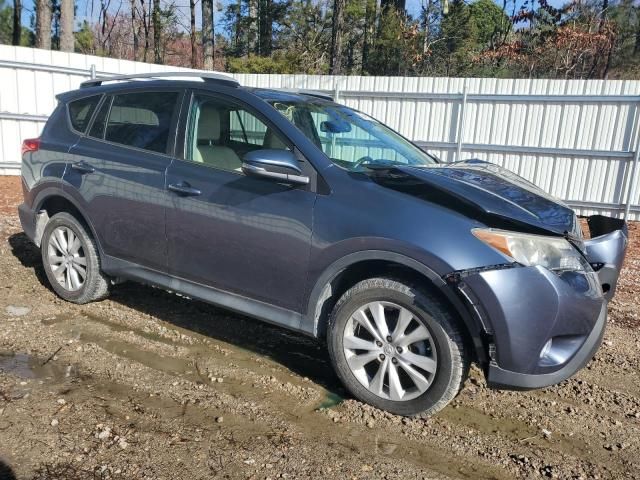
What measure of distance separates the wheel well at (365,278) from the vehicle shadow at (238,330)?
413 millimetres

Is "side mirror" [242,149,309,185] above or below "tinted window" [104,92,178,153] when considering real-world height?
below

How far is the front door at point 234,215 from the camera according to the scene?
330 centimetres

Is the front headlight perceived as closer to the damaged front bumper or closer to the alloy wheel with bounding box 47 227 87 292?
the damaged front bumper

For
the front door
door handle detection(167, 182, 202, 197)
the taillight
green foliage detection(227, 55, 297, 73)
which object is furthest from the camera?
green foliage detection(227, 55, 297, 73)

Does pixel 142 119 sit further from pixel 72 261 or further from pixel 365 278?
pixel 365 278

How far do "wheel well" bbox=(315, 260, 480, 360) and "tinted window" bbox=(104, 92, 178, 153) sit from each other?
64.4 inches

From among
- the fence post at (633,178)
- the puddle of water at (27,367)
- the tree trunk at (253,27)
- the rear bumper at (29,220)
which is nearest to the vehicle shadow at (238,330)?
the rear bumper at (29,220)

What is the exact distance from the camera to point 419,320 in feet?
9.64

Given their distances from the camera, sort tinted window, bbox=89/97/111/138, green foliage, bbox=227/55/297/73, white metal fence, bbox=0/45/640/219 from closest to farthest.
Answer: tinted window, bbox=89/97/111/138
white metal fence, bbox=0/45/640/219
green foliage, bbox=227/55/297/73

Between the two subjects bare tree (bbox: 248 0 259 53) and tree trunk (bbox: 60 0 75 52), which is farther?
bare tree (bbox: 248 0 259 53)

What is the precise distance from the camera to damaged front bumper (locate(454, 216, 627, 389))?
270 centimetres

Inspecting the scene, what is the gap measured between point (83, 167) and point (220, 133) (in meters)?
1.27

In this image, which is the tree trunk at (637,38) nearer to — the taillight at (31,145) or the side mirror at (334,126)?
the side mirror at (334,126)

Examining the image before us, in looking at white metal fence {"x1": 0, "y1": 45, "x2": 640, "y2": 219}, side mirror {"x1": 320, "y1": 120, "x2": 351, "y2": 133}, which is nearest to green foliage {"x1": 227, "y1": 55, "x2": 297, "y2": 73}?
A: white metal fence {"x1": 0, "y1": 45, "x2": 640, "y2": 219}
